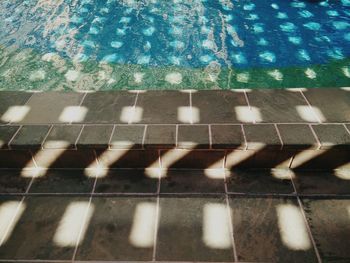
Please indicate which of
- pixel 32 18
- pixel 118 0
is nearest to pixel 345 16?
pixel 118 0

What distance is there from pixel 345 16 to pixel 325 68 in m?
1.75

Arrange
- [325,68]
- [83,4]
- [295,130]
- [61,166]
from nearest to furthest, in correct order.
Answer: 1. [295,130]
2. [61,166]
3. [325,68]
4. [83,4]

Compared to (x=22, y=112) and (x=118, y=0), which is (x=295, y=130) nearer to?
(x=22, y=112)

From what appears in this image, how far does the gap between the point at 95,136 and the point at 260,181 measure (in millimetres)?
1222

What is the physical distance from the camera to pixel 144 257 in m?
1.60

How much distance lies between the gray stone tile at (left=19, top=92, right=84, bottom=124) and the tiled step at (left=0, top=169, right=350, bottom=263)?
0.40 metres

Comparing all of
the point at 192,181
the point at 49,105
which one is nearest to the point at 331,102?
the point at 192,181

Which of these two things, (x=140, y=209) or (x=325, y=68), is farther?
(x=325, y=68)

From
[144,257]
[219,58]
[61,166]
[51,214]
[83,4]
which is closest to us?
[144,257]

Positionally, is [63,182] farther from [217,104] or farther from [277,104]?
[277,104]

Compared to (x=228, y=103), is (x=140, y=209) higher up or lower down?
lower down

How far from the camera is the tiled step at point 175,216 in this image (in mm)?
1625

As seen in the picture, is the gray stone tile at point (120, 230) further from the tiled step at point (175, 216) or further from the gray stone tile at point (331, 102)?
the gray stone tile at point (331, 102)

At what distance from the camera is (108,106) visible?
2.19m
